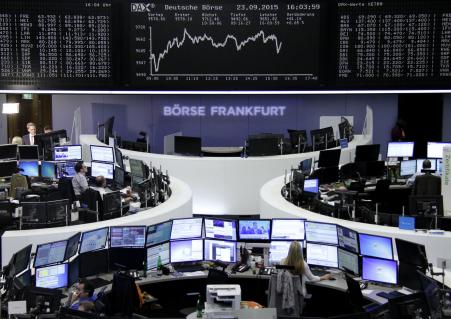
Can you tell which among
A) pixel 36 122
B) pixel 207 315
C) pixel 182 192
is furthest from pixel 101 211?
pixel 36 122

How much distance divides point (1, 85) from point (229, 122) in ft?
19.8

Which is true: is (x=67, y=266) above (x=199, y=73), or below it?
below

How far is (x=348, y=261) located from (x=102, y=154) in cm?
652

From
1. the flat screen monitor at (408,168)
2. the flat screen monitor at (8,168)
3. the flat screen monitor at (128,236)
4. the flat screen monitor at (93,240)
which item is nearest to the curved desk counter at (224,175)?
the flat screen monitor at (408,168)

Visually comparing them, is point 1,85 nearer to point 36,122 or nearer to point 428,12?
point 428,12

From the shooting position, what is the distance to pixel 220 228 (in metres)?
9.85

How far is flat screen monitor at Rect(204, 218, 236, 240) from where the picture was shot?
9.81 metres

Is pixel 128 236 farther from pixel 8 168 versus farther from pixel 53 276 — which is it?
pixel 8 168

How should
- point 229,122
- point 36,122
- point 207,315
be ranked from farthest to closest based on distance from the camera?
point 36,122 → point 229,122 → point 207,315

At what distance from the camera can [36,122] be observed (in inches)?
896

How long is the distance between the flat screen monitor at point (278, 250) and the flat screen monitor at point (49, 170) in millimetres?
6032

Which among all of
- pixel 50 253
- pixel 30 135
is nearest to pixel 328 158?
pixel 50 253

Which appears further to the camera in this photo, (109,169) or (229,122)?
(229,122)

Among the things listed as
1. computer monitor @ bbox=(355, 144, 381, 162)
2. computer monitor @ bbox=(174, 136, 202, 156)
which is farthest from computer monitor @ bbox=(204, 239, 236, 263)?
computer monitor @ bbox=(355, 144, 381, 162)
